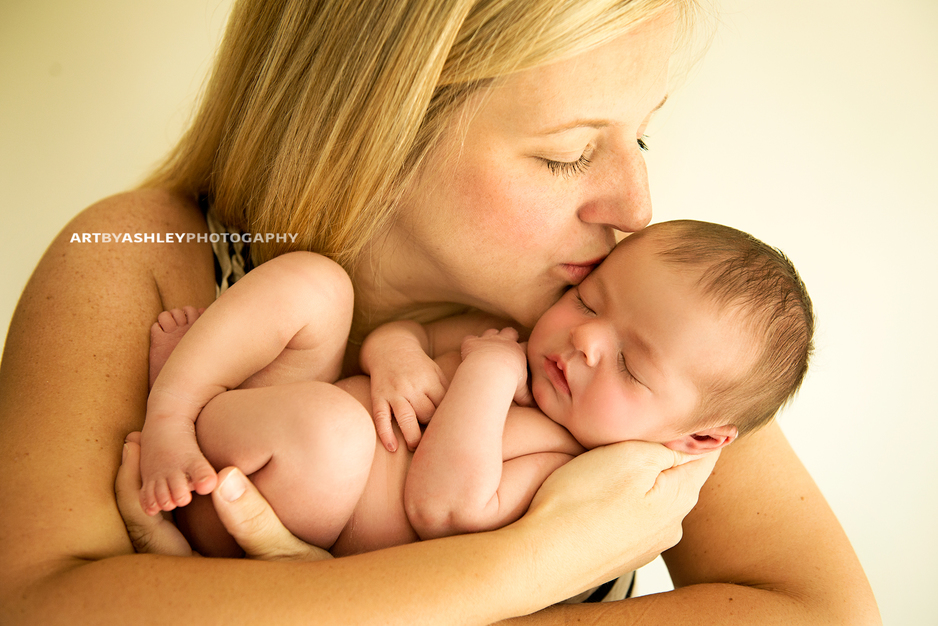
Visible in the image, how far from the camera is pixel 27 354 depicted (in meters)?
1.01

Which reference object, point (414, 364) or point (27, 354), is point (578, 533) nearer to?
point (414, 364)

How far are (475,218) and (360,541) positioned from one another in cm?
59

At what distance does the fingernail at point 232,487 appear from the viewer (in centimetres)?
80

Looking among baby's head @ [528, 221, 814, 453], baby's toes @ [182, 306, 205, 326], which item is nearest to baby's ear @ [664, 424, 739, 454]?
baby's head @ [528, 221, 814, 453]

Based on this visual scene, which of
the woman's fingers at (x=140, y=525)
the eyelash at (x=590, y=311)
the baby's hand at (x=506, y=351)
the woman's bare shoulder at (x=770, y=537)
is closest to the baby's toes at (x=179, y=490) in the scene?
the woman's fingers at (x=140, y=525)

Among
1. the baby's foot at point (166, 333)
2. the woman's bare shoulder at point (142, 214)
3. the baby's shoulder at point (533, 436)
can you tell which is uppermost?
the woman's bare shoulder at point (142, 214)

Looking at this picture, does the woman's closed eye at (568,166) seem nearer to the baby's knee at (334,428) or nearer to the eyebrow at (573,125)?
the eyebrow at (573,125)

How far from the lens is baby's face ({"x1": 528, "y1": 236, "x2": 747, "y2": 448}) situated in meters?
1.07

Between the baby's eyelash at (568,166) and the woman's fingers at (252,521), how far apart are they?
2.31 feet

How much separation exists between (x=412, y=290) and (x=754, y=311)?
698mm

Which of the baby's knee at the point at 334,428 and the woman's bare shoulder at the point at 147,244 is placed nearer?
the baby's knee at the point at 334,428

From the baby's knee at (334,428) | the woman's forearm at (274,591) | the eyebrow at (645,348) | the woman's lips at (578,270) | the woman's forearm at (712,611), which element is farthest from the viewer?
the woman's lips at (578,270)

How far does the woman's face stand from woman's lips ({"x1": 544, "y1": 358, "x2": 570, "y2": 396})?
0.15 m

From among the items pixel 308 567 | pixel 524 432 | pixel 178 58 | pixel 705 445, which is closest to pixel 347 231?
pixel 524 432
